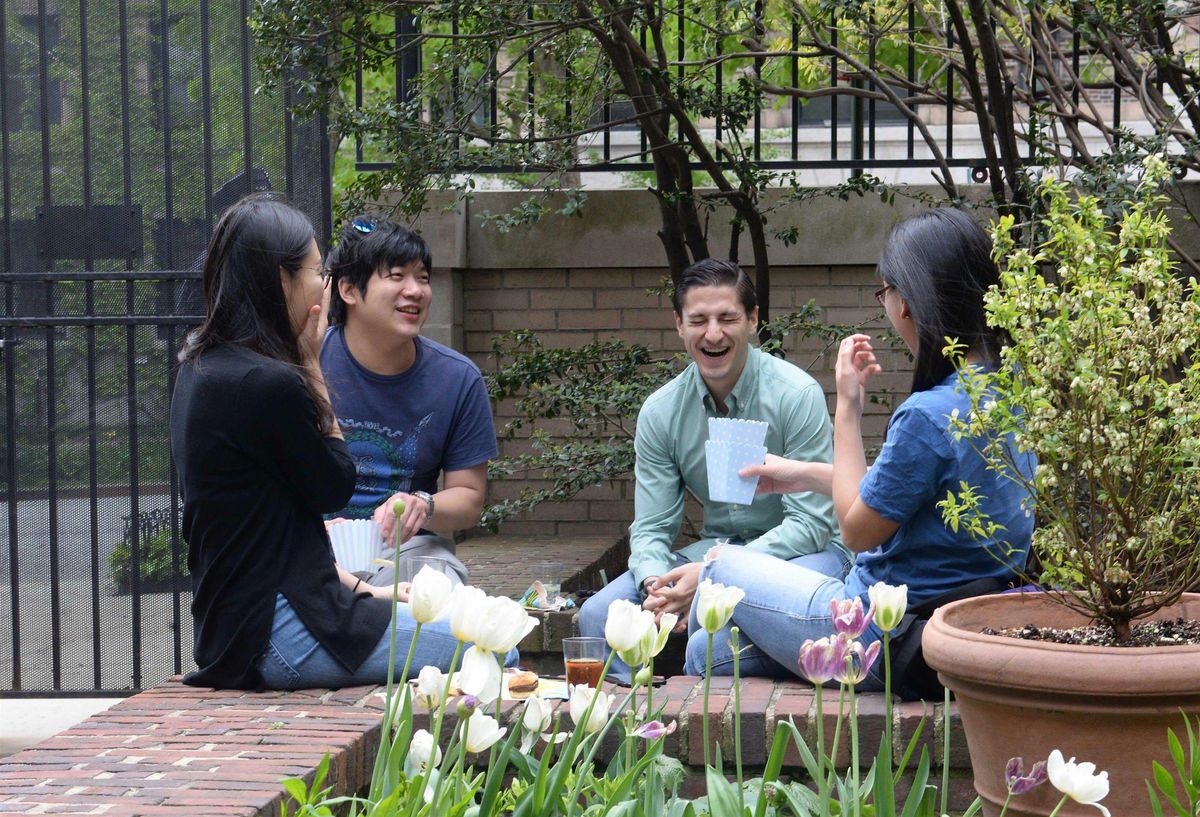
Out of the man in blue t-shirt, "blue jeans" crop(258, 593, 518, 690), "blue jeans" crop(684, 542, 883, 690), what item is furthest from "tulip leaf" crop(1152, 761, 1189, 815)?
the man in blue t-shirt

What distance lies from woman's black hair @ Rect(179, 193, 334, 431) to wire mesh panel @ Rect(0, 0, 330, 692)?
4.93ft

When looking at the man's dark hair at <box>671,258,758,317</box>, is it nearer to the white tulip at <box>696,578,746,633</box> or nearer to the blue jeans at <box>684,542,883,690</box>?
the blue jeans at <box>684,542,883,690</box>

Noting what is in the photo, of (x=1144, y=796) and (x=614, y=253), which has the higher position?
(x=614, y=253)

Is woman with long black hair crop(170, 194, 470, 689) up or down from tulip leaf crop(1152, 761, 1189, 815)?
up

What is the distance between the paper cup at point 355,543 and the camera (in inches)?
141

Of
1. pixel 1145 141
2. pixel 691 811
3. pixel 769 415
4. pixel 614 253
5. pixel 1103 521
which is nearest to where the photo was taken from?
pixel 691 811

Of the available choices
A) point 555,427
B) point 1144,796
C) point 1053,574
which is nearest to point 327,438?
point 1053,574

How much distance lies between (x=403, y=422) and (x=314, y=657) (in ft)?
3.66

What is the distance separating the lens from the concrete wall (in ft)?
19.4

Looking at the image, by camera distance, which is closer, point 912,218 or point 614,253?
point 912,218

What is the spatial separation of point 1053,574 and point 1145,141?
251 centimetres

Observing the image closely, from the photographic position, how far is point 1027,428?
98.3 inches

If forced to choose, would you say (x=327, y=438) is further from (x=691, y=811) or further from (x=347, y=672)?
(x=691, y=811)

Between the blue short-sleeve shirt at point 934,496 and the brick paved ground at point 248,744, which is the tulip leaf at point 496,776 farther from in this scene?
the blue short-sleeve shirt at point 934,496
